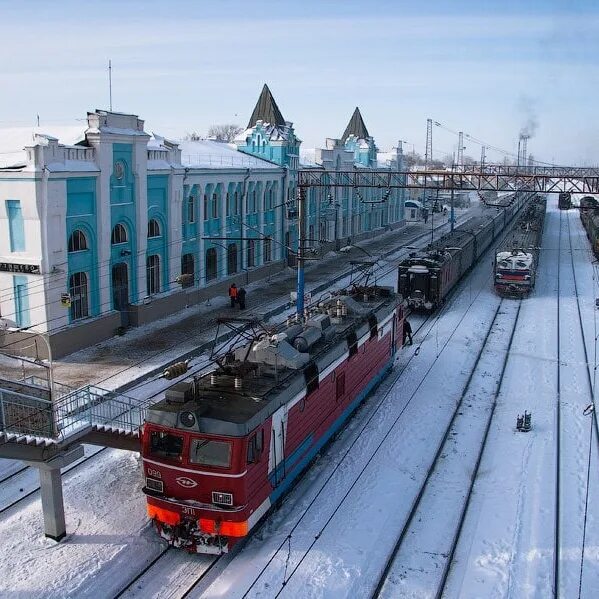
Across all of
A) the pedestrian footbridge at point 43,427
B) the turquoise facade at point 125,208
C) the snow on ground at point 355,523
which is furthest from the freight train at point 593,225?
the pedestrian footbridge at point 43,427

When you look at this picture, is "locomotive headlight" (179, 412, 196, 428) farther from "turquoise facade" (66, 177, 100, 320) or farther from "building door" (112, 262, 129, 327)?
"building door" (112, 262, 129, 327)

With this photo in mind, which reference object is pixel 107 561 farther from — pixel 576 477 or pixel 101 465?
pixel 576 477

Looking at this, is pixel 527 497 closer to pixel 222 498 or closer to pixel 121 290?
pixel 222 498

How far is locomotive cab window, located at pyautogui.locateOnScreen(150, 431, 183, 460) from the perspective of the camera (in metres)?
11.5

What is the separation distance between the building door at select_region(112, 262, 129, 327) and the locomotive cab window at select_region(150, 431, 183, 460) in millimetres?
16573

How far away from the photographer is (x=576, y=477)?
15.0 metres

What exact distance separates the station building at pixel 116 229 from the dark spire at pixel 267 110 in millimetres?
9940

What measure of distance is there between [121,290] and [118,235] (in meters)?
2.24

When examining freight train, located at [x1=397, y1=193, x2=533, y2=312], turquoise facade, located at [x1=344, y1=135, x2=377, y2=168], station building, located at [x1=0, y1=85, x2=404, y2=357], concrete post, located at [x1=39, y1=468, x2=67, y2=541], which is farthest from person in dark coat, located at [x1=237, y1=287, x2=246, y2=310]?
turquoise facade, located at [x1=344, y1=135, x2=377, y2=168]

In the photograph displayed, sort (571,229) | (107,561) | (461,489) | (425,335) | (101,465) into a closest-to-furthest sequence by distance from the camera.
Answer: (107,561), (461,489), (101,465), (425,335), (571,229)

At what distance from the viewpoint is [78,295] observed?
83.3 ft

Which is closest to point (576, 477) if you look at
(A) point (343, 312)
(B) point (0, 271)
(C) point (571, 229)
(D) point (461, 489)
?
(D) point (461, 489)

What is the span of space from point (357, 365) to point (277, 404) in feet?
18.0

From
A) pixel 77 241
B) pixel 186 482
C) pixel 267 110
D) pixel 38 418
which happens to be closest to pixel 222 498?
pixel 186 482
